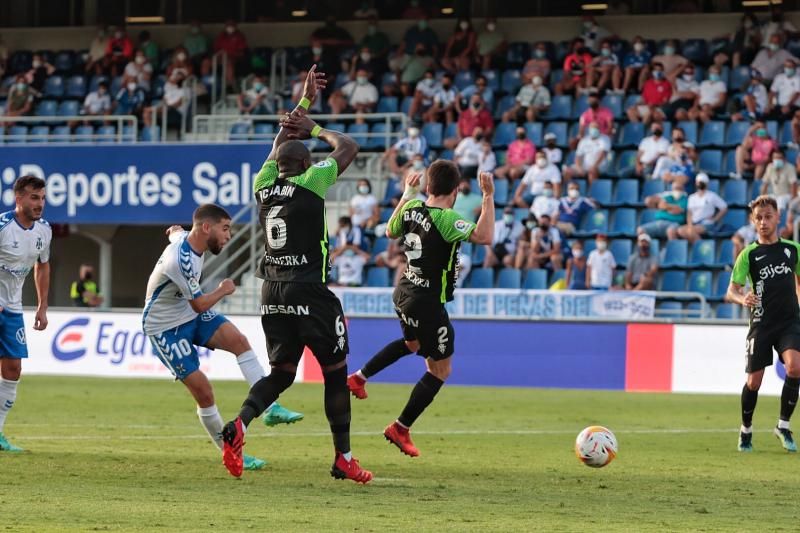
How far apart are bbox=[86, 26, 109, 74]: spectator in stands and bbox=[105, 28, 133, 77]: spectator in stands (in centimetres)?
15

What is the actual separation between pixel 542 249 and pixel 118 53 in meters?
13.5

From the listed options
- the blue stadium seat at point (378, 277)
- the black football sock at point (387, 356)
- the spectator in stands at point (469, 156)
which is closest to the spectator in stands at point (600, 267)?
the blue stadium seat at point (378, 277)

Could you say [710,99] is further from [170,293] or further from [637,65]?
[170,293]

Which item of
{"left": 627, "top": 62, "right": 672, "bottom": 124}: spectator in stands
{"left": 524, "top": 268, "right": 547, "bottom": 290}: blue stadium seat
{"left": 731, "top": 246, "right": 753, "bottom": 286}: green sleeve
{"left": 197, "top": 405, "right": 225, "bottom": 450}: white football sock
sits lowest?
{"left": 524, "top": 268, "right": 547, "bottom": 290}: blue stadium seat

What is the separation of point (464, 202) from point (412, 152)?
7.44 ft

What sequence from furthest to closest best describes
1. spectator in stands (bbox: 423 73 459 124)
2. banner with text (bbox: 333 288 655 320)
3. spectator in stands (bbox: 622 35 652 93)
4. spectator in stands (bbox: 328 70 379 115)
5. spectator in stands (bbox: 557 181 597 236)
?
spectator in stands (bbox: 328 70 379 115), spectator in stands (bbox: 423 73 459 124), spectator in stands (bbox: 622 35 652 93), spectator in stands (bbox: 557 181 597 236), banner with text (bbox: 333 288 655 320)

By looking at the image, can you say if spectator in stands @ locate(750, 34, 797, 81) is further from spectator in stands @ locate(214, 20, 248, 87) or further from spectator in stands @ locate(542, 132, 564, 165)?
spectator in stands @ locate(214, 20, 248, 87)

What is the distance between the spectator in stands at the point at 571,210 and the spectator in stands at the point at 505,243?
72 centimetres

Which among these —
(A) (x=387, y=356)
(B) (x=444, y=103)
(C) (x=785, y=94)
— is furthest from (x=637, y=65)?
(A) (x=387, y=356)

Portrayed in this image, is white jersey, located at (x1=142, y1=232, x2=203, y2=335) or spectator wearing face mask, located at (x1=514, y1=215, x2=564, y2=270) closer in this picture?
white jersey, located at (x1=142, y1=232, x2=203, y2=335)

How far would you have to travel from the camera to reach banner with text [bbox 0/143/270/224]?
91.1ft

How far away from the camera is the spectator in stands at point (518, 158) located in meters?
27.5

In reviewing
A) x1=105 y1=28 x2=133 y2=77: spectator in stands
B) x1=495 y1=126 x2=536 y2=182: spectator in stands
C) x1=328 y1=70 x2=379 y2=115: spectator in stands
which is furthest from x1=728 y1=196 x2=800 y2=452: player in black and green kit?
x1=105 y1=28 x2=133 y2=77: spectator in stands

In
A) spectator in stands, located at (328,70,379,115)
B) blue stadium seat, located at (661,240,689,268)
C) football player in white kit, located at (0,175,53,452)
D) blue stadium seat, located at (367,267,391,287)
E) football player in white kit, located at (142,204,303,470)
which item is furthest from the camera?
spectator in stands, located at (328,70,379,115)
